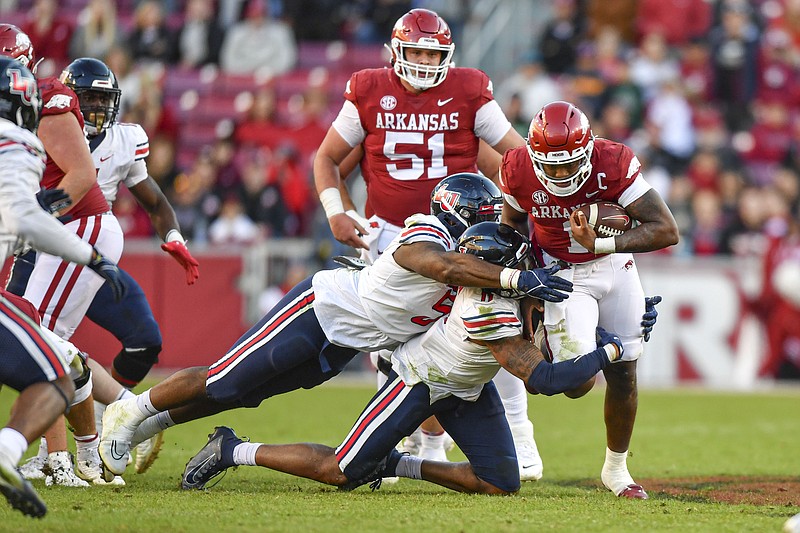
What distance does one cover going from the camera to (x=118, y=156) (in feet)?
20.4

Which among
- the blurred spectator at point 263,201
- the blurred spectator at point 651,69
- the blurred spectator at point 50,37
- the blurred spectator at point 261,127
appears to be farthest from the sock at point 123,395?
the blurred spectator at point 651,69

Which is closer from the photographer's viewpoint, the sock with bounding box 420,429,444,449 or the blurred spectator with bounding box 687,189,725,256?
the sock with bounding box 420,429,444,449

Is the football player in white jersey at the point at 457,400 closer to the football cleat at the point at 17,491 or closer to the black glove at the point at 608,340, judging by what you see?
the black glove at the point at 608,340

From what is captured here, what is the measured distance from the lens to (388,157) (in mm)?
6586

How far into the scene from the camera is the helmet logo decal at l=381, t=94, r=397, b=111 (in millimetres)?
6523

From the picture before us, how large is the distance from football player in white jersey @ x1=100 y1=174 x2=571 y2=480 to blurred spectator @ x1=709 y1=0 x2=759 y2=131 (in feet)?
30.5

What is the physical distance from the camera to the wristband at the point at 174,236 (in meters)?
6.28

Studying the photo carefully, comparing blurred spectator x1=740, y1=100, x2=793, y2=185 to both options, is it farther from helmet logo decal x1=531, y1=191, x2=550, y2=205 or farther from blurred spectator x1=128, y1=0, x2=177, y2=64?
helmet logo decal x1=531, y1=191, x2=550, y2=205

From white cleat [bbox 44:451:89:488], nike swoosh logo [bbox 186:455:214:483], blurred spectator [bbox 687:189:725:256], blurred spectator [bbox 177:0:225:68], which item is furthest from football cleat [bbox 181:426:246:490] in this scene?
blurred spectator [bbox 177:0:225:68]

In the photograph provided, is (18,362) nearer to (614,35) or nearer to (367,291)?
(367,291)

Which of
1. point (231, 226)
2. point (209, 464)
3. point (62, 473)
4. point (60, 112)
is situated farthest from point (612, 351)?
point (231, 226)

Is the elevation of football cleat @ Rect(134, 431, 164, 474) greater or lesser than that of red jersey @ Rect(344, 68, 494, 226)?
lesser

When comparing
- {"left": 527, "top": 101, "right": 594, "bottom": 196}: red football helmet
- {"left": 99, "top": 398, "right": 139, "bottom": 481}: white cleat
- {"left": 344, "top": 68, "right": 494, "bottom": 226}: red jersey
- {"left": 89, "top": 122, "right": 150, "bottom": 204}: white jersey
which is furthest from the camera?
{"left": 344, "top": 68, "right": 494, "bottom": 226}: red jersey

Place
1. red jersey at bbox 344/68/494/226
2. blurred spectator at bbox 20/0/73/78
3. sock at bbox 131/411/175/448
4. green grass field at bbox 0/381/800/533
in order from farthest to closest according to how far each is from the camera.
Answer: blurred spectator at bbox 20/0/73/78, red jersey at bbox 344/68/494/226, sock at bbox 131/411/175/448, green grass field at bbox 0/381/800/533
